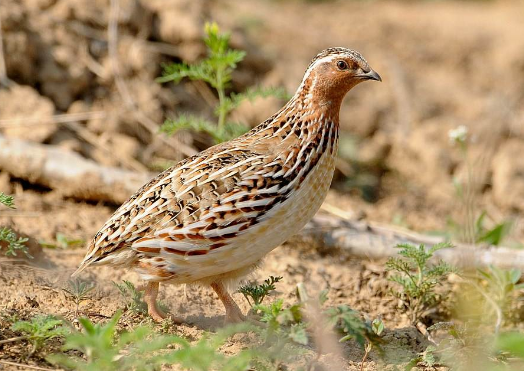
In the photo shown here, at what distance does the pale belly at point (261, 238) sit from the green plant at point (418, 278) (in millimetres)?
769

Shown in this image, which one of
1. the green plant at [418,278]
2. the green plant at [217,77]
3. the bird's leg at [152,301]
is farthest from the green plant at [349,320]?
the green plant at [217,77]

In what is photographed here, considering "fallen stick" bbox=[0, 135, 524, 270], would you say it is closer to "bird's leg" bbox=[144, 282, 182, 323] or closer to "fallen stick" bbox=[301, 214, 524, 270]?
"fallen stick" bbox=[301, 214, 524, 270]

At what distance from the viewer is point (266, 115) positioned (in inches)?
351

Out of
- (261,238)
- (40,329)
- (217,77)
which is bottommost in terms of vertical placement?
(40,329)

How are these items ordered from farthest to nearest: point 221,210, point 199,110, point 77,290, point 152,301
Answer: point 199,110, point 152,301, point 77,290, point 221,210

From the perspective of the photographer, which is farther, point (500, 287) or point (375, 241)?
point (375, 241)

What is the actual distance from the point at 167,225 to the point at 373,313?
2019 millimetres

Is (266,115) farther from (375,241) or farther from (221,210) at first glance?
(221,210)

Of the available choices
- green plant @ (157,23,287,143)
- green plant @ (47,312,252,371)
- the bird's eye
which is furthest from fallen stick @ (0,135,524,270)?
green plant @ (47,312,252,371)

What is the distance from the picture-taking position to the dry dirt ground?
5.99 m

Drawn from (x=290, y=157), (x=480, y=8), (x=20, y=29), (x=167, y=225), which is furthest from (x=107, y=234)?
(x=480, y=8)

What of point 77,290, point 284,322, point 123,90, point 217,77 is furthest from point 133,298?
point 123,90

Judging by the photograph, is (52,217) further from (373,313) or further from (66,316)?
(373,313)

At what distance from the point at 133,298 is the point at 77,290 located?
0.40m
